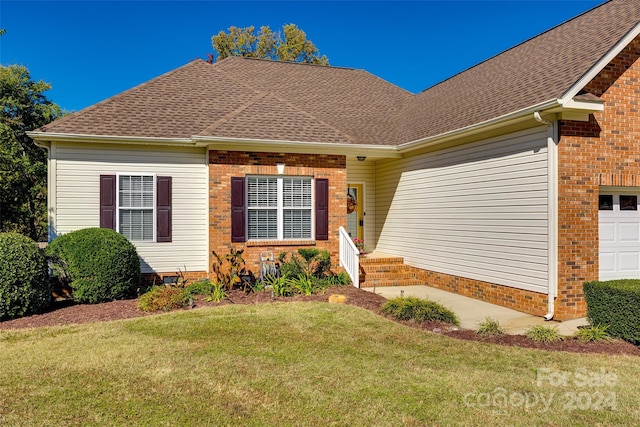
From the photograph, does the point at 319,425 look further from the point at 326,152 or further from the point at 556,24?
the point at 556,24

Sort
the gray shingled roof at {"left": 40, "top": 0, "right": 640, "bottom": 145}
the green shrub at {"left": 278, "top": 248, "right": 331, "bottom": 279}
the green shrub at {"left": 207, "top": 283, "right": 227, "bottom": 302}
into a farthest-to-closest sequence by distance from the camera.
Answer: the green shrub at {"left": 278, "top": 248, "right": 331, "bottom": 279} → the green shrub at {"left": 207, "top": 283, "right": 227, "bottom": 302} → the gray shingled roof at {"left": 40, "top": 0, "right": 640, "bottom": 145}

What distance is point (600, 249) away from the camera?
27.7ft

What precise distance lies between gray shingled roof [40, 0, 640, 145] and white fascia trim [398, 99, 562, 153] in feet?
0.88

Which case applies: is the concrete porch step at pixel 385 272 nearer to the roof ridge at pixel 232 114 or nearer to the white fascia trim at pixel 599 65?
the roof ridge at pixel 232 114

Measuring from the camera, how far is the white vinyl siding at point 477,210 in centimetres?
843

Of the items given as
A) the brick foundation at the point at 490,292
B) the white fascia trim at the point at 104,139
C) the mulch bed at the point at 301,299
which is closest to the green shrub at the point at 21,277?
the mulch bed at the point at 301,299

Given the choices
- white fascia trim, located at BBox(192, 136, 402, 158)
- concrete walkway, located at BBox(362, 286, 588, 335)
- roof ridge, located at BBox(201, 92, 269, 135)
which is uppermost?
roof ridge, located at BBox(201, 92, 269, 135)

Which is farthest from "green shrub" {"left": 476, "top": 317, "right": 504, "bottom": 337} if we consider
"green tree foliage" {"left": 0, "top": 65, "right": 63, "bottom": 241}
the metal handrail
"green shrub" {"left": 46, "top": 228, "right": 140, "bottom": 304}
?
"green tree foliage" {"left": 0, "top": 65, "right": 63, "bottom": 241}

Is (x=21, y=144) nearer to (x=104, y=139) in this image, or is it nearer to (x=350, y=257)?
(x=104, y=139)

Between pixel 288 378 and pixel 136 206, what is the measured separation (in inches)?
285

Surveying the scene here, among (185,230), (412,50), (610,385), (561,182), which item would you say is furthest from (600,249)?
(412,50)

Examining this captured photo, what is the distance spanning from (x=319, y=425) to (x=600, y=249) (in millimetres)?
6883

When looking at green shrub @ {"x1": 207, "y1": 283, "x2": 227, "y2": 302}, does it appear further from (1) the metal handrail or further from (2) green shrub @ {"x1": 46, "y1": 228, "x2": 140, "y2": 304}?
(1) the metal handrail

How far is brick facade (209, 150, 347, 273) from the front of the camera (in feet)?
35.6
